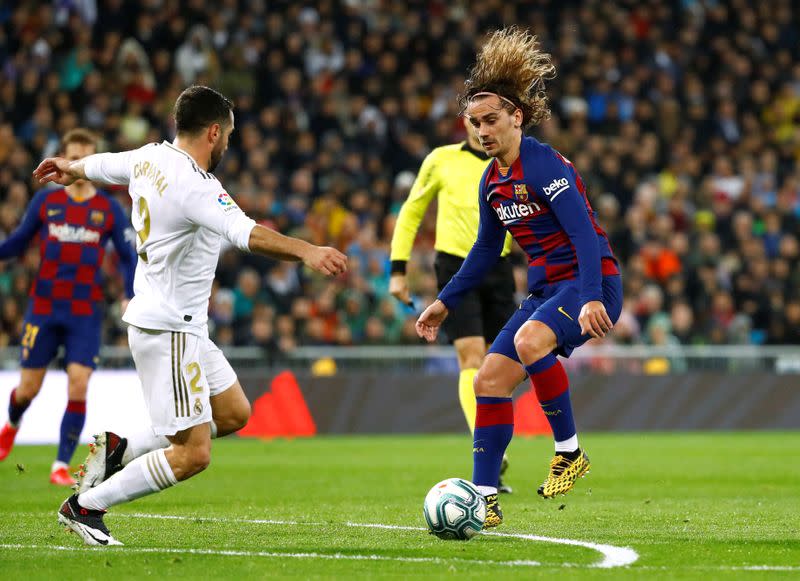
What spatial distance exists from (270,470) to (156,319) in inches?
231

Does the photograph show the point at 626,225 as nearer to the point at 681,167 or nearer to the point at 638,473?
the point at 681,167

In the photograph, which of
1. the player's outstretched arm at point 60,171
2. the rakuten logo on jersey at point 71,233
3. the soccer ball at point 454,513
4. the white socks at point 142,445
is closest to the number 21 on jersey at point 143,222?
the player's outstretched arm at point 60,171

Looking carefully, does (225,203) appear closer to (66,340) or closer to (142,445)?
(142,445)

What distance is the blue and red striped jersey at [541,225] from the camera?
A: 6.87m

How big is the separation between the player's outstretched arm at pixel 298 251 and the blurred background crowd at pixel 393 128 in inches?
422

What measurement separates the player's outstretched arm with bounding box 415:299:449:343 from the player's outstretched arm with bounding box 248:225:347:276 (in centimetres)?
170

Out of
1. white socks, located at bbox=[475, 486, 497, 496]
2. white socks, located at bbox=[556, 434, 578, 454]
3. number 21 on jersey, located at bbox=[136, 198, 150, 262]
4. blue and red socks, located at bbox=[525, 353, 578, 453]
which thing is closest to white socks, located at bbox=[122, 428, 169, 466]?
number 21 on jersey, located at bbox=[136, 198, 150, 262]

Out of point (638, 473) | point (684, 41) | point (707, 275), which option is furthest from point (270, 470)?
point (684, 41)

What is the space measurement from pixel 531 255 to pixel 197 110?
2.05 m

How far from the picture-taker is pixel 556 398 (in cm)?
729

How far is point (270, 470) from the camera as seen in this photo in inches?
470

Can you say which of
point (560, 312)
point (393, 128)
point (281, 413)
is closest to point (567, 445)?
point (560, 312)

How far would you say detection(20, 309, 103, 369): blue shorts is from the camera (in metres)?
10.4

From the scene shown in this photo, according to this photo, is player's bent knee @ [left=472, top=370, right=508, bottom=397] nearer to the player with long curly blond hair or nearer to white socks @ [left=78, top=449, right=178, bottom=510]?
the player with long curly blond hair
